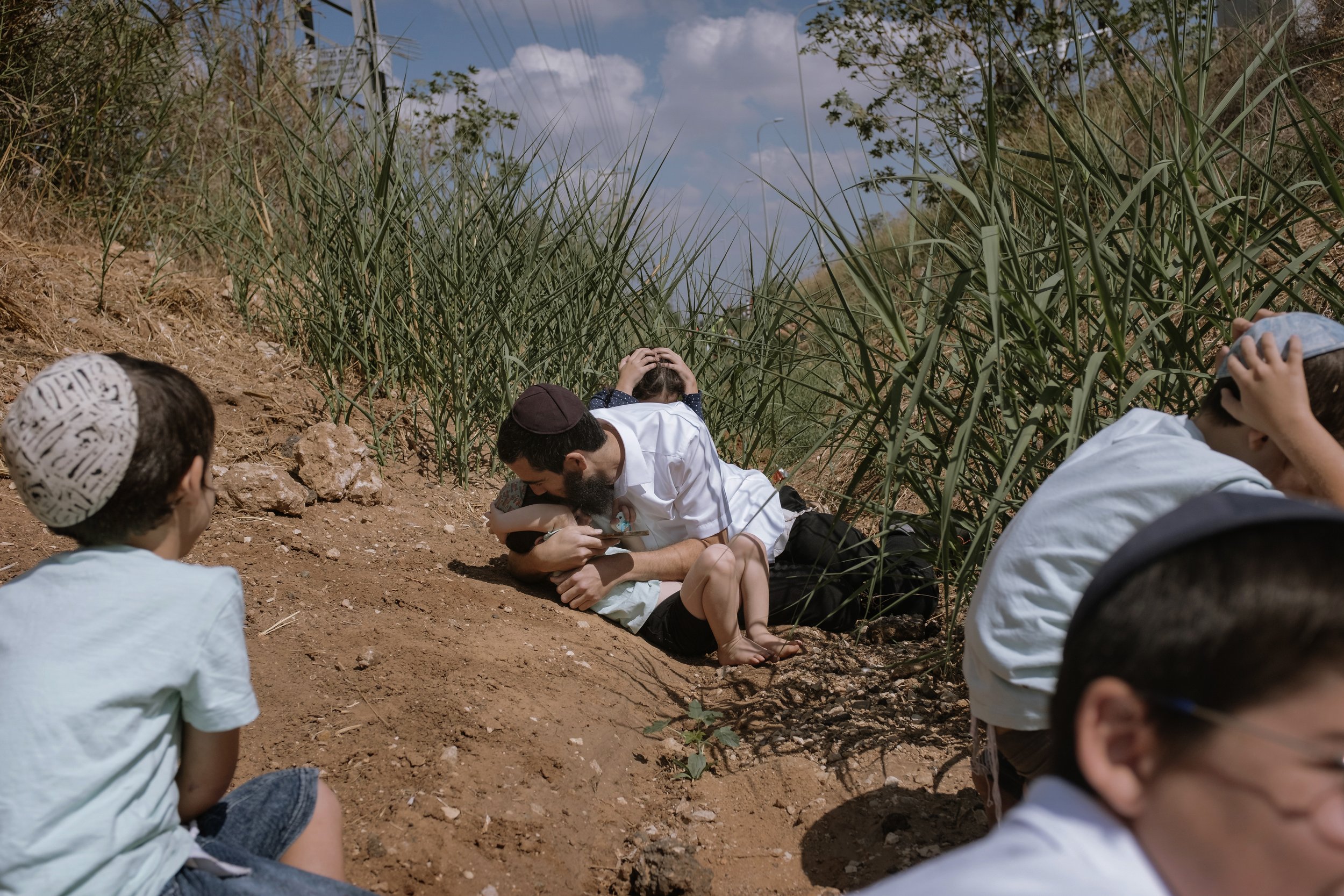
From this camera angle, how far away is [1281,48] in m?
1.98

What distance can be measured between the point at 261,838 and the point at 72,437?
598 millimetres

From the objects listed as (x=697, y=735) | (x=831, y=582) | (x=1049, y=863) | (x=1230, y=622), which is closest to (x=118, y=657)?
(x=1049, y=863)

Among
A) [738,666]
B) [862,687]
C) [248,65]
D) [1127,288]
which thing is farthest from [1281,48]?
[248,65]

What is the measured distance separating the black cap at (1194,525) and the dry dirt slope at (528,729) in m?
1.50

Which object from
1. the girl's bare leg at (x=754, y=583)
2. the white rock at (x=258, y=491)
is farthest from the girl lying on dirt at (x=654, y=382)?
the white rock at (x=258, y=491)

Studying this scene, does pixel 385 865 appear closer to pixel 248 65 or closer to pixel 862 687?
pixel 862 687

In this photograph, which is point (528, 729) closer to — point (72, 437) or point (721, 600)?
point (721, 600)

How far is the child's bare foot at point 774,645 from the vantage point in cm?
304

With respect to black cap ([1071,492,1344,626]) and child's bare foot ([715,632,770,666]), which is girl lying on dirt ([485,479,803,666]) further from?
black cap ([1071,492,1344,626])

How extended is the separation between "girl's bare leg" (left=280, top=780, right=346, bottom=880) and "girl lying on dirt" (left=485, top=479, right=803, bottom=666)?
1618mm

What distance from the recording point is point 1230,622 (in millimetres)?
592

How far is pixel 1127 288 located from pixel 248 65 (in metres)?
6.17

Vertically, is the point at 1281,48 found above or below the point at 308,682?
above

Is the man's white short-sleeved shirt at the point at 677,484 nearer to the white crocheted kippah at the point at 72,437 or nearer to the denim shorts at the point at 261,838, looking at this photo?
the denim shorts at the point at 261,838
